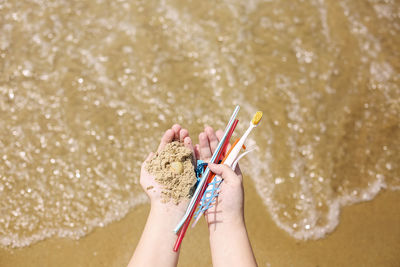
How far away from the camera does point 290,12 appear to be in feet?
7.41

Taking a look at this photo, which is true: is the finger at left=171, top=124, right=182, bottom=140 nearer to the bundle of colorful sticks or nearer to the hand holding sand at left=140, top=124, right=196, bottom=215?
the hand holding sand at left=140, top=124, right=196, bottom=215

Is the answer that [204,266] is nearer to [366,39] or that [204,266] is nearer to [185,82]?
[185,82]

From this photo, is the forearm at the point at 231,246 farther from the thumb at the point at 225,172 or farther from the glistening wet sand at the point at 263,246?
the glistening wet sand at the point at 263,246

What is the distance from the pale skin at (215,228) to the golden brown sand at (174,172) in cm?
7

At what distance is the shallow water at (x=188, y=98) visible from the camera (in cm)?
185

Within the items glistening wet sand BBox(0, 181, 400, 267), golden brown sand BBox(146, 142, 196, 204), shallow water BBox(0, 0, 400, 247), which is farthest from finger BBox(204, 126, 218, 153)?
glistening wet sand BBox(0, 181, 400, 267)

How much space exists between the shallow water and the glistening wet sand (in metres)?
0.06

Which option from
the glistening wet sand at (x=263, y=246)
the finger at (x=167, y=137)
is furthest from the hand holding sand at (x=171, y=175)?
the glistening wet sand at (x=263, y=246)

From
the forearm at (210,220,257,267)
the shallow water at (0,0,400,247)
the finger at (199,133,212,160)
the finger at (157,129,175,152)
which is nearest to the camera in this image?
the forearm at (210,220,257,267)

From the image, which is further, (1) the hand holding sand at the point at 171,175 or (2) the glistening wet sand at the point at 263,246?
(2) the glistening wet sand at the point at 263,246

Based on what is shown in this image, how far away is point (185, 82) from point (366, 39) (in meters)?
1.37

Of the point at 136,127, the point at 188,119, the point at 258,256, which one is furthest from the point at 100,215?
the point at 258,256

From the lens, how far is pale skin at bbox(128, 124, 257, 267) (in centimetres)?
135

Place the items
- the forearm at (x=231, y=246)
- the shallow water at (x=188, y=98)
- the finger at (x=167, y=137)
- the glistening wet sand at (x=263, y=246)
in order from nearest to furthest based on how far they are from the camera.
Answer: the forearm at (x=231, y=246)
the finger at (x=167, y=137)
the glistening wet sand at (x=263, y=246)
the shallow water at (x=188, y=98)
